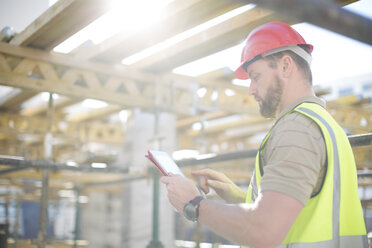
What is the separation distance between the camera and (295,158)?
1.27 m

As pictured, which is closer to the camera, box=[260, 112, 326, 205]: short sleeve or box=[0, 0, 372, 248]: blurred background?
box=[260, 112, 326, 205]: short sleeve

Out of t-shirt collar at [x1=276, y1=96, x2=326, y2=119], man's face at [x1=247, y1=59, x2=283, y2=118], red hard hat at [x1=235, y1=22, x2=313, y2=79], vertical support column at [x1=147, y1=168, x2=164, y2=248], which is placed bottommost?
vertical support column at [x1=147, y1=168, x2=164, y2=248]

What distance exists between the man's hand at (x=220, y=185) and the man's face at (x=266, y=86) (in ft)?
1.36

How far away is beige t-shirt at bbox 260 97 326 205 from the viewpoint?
1.25 meters

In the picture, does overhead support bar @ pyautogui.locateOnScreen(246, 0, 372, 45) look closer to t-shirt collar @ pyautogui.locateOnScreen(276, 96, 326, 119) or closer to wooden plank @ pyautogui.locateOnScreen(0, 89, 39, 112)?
t-shirt collar @ pyautogui.locateOnScreen(276, 96, 326, 119)

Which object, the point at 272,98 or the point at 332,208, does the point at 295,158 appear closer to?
the point at 332,208

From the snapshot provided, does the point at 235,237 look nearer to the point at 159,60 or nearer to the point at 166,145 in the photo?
the point at 159,60

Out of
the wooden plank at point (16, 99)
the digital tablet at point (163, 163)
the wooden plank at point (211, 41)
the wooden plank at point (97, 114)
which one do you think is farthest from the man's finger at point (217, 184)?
the wooden plank at point (97, 114)

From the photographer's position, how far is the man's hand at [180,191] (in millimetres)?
1469

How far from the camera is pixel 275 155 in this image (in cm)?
132

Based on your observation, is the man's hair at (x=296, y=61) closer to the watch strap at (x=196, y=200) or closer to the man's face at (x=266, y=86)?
Answer: the man's face at (x=266, y=86)

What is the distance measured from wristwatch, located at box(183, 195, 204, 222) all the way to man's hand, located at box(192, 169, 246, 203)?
1.28 ft

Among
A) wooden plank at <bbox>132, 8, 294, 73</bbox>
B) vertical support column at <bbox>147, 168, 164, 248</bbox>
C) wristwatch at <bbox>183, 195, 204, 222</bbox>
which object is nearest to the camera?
wristwatch at <bbox>183, 195, 204, 222</bbox>

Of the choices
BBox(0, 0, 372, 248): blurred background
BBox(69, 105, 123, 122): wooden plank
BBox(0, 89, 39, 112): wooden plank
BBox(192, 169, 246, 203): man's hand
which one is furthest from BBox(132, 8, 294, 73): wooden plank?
BBox(69, 105, 123, 122): wooden plank
